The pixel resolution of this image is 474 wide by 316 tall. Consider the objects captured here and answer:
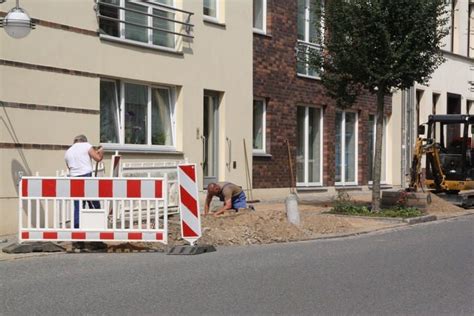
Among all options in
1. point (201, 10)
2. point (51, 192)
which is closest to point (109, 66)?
point (201, 10)

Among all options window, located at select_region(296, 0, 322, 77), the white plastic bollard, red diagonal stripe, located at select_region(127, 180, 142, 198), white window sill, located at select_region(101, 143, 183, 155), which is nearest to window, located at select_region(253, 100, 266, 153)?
window, located at select_region(296, 0, 322, 77)

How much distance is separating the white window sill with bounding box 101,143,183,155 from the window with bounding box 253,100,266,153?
366 cm

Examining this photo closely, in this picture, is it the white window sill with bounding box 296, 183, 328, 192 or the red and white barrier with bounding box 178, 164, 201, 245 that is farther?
the white window sill with bounding box 296, 183, 328, 192

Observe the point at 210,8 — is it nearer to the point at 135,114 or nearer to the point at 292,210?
the point at 135,114

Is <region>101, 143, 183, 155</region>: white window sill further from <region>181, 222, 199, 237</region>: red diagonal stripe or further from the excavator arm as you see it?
the excavator arm

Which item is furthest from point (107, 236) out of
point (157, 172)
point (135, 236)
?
point (157, 172)

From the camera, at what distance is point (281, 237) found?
12273 millimetres

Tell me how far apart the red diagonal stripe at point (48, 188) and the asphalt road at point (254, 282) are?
927mm

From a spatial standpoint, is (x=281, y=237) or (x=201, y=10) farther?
(x=201, y=10)

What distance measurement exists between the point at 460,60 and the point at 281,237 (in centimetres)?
2173

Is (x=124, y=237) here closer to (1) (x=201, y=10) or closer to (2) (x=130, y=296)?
(2) (x=130, y=296)

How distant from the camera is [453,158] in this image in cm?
2027

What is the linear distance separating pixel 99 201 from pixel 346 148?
14.1 meters

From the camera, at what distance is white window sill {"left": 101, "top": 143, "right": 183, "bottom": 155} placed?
48.0ft
